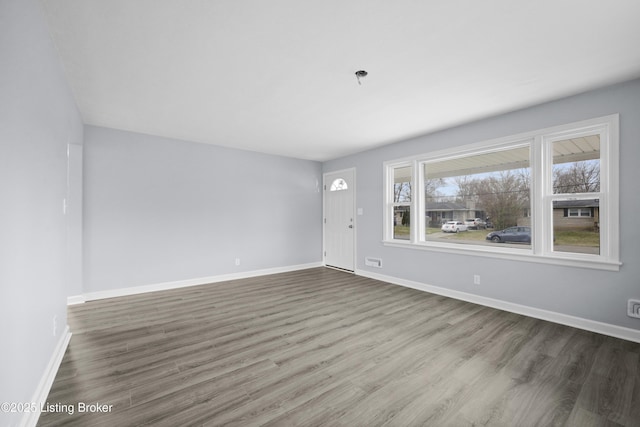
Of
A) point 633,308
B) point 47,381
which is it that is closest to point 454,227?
point 633,308

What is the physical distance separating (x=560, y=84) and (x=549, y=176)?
Answer: 3.36ft

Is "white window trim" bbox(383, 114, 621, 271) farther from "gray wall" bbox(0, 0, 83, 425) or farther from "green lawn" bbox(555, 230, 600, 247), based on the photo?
"gray wall" bbox(0, 0, 83, 425)

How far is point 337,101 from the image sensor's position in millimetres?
3160

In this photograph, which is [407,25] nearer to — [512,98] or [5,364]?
[512,98]

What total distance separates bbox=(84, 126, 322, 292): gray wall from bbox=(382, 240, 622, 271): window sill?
2.76 metres

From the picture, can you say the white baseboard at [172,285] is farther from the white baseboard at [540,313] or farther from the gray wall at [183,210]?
the white baseboard at [540,313]

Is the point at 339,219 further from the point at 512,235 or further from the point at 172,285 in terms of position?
the point at 172,285

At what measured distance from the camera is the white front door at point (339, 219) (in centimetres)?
580

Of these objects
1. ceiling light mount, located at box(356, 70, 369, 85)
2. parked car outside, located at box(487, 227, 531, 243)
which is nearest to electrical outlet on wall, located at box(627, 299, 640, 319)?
parked car outside, located at box(487, 227, 531, 243)

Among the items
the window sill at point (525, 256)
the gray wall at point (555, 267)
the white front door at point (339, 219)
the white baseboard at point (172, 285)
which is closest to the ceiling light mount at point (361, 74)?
the gray wall at point (555, 267)

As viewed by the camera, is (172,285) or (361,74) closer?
(361,74)

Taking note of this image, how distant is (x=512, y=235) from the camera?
355 centimetres

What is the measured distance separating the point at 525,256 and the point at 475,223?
800 mm

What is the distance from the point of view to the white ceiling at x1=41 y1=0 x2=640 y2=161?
1.79 m
